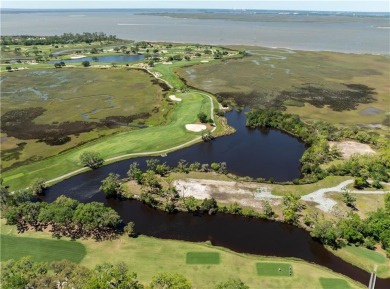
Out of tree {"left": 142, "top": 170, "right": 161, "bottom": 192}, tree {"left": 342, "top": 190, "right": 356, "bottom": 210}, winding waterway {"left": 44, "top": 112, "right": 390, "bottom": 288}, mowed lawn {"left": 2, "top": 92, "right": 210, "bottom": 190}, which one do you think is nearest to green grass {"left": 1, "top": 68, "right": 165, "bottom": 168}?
mowed lawn {"left": 2, "top": 92, "right": 210, "bottom": 190}

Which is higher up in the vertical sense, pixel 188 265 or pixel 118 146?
pixel 118 146

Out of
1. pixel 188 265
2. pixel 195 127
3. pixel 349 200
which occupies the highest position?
pixel 195 127

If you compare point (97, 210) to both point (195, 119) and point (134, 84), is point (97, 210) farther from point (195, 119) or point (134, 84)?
point (134, 84)

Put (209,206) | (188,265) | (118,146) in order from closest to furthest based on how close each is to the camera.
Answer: (188,265) → (209,206) → (118,146)

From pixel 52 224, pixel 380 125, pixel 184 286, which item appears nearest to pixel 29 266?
pixel 52 224

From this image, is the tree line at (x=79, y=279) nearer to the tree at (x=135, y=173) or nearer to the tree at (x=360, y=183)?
the tree at (x=135, y=173)

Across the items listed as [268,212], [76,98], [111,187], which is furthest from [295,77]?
[111,187]

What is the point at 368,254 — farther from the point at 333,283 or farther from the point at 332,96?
the point at 332,96
